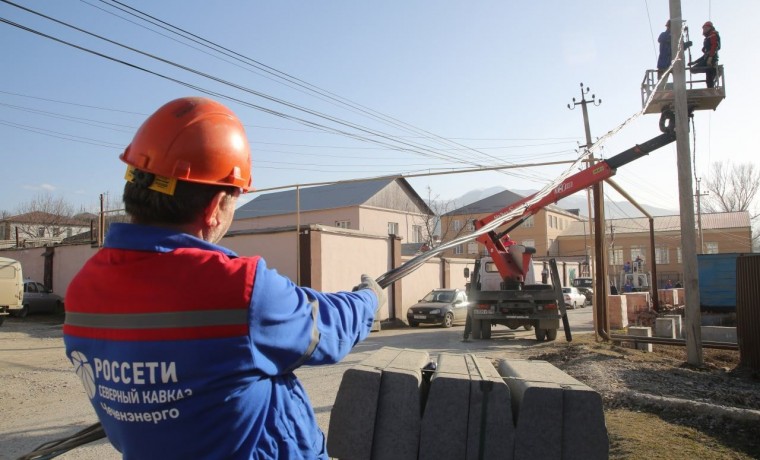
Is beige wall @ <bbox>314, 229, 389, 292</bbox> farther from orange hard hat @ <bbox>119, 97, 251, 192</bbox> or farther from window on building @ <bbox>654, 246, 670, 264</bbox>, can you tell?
window on building @ <bbox>654, 246, 670, 264</bbox>

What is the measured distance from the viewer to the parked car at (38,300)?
25058 mm

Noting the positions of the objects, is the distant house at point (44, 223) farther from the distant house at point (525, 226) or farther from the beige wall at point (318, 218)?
the distant house at point (525, 226)

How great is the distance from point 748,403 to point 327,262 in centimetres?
1500

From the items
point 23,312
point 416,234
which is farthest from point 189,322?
point 416,234

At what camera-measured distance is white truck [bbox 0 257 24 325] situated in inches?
827

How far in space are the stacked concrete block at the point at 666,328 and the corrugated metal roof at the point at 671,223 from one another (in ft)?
156

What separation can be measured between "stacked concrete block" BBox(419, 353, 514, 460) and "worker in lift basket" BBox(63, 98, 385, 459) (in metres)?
1.32

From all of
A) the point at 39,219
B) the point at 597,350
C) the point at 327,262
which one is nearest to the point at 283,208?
the point at 39,219

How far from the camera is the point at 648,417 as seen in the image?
257 inches

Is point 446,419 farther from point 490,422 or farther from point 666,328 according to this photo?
point 666,328

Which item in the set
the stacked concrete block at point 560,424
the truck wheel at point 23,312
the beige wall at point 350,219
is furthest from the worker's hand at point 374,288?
the beige wall at point 350,219

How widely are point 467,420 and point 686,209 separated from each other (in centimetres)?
981

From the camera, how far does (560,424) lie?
2822 millimetres

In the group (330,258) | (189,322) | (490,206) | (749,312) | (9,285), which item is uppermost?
(490,206)
